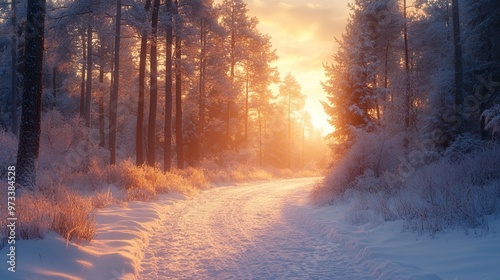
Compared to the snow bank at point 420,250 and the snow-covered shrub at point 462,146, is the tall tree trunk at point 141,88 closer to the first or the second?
→ the snow bank at point 420,250

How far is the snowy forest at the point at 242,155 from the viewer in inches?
235

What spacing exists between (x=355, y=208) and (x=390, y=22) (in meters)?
18.7

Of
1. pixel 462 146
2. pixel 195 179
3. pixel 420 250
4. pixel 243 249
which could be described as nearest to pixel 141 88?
pixel 195 179

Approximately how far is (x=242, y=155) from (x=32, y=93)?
26.1 m

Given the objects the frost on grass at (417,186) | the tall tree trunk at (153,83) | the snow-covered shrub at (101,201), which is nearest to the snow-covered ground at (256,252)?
the frost on grass at (417,186)

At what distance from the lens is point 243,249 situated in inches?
265

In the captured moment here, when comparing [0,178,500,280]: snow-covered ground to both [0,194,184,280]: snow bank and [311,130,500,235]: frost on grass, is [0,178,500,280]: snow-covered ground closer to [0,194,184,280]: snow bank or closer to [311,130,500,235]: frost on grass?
[0,194,184,280]: snow bank

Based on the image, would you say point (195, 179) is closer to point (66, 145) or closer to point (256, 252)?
point (66, 145)

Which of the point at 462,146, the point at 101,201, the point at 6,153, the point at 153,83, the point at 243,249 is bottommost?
the point at 243,249

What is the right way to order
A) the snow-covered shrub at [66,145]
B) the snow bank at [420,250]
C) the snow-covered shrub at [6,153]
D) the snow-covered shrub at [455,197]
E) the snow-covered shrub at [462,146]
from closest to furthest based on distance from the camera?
1. the snow bank at [420,250]
2. the snow-covered shrub at [455,197]
3. the snow-covered shrub at [6,153]
4. the snow-covered shrub at [462,146]
5. the snow-covered shrub at [66,145]

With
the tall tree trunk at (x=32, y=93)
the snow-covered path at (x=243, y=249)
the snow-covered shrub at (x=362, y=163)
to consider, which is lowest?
the snow-covered path at (x=243, y=249)

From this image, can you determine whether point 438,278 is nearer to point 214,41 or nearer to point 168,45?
point 168,45

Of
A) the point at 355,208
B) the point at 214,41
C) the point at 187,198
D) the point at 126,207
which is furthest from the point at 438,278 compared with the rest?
the point at 214,41

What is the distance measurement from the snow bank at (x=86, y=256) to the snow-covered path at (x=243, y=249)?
0.30m
